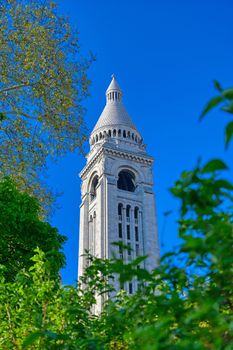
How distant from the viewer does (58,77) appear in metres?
14.3

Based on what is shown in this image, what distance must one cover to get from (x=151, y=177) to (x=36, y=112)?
5117 centimetres

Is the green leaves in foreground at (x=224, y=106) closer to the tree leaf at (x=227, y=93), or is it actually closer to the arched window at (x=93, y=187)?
the tree leaf at (x=227, y=93)

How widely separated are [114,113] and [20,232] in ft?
188

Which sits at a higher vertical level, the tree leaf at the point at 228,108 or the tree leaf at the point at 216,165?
the tree leaf at the point at 228,108

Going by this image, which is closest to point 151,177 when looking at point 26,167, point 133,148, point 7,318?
point 133,148

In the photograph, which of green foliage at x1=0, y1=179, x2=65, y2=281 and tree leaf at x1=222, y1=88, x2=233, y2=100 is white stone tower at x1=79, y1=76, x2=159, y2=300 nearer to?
green foliage at x1=0, y1=179, x2=65, y2=281

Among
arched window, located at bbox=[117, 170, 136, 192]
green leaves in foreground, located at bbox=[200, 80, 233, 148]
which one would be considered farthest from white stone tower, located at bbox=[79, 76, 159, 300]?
green leaves in foreground, located at bbox=[200, 80, 233, 148]

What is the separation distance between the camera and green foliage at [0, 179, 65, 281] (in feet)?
48.3

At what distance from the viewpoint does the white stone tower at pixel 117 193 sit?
197ft

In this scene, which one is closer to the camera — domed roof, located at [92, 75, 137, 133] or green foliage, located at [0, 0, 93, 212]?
green foliage, located at [0, 0, 93, 212]

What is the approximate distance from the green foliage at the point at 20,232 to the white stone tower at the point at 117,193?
1616 inches

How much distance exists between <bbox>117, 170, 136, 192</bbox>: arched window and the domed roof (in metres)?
8.26

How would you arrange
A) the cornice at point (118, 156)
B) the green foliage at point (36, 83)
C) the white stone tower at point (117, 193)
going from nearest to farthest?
the green foliage at point (36, 83), the white stone tower at point (117, 193), the cornice at point (118, 156)

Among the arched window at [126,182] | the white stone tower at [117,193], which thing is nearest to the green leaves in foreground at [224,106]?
the white stone tower at [117,193]
